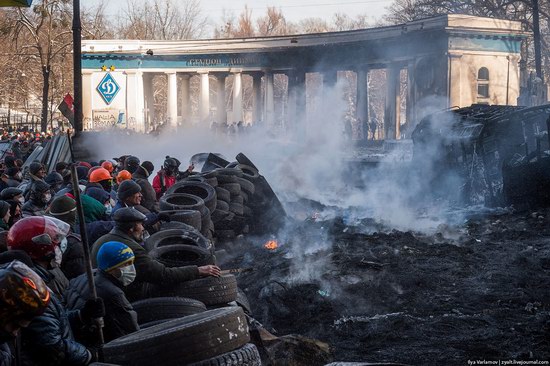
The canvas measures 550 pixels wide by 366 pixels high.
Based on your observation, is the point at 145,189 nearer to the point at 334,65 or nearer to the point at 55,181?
the point at 55,181

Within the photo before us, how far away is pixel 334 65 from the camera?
4938 cm

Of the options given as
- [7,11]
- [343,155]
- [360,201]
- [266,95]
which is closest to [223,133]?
[343,155]

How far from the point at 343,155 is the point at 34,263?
2633 cm

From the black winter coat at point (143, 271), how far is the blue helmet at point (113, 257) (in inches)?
33.4

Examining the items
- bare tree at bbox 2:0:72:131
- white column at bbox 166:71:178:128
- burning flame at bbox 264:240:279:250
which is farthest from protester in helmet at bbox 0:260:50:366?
white column at bbox 166:71:178:128

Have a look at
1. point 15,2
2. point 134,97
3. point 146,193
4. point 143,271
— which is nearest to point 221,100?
point 134,97

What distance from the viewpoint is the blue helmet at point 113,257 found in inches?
211

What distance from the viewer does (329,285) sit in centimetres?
1044

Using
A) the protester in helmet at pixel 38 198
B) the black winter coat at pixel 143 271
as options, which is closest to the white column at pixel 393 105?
the protester in helmet at pixel 38 198

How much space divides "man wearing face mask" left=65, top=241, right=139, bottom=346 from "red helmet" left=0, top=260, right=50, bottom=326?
1907 millimetres

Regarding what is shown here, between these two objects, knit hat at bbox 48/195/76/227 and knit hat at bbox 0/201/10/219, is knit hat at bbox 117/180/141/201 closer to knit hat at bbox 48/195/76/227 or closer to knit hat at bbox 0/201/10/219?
knit hat at bbox 48/195/76/227

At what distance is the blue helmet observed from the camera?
5348 mm

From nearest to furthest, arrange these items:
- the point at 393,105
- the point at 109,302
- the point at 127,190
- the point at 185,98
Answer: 1. the point at 109,302
2. the point at 127,190
3. the point at 393,105
4. the point at 185,98

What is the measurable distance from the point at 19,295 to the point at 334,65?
47.1 metres
